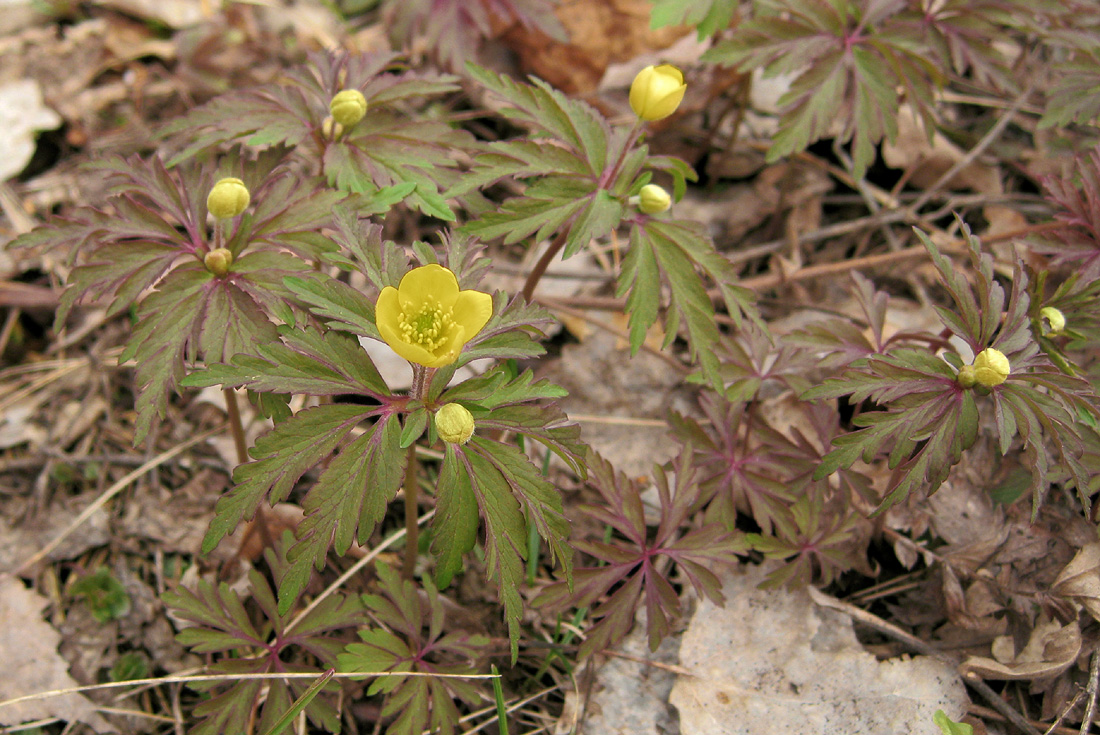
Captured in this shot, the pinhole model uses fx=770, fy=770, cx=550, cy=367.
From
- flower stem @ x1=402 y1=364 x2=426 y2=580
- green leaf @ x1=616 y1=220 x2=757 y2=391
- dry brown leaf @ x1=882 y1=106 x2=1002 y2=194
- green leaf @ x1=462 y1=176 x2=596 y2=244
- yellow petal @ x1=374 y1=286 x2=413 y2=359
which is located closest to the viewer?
yellow petal @ x1=374 y1=286 x2=413 y2=359

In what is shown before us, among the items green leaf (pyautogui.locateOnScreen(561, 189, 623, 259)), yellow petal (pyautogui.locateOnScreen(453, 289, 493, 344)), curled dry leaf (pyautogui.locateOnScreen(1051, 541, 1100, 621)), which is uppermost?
yellow petal (pyautogui.locateOnScreen(453, 289, 493, 344))

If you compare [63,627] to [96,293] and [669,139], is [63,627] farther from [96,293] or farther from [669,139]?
[669,139]

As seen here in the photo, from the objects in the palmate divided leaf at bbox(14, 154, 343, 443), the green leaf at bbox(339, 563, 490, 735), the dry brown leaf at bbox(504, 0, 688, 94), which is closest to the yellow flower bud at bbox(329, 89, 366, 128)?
the palmate divided leaf at bbox(14, 154, 343, 443)

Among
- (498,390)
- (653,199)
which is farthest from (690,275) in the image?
(498,390)

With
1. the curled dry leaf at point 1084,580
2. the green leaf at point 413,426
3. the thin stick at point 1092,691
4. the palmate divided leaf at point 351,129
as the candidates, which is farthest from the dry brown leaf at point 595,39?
the thin stick at point 1092,691

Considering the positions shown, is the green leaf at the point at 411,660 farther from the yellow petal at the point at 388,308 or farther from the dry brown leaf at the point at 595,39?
the dry brown leaf at the point at 595,39

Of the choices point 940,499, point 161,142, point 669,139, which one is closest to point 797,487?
point 940,499

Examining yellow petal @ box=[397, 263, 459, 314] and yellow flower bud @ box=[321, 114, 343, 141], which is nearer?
yellow petal @ box=[397, 263, 459, 314]

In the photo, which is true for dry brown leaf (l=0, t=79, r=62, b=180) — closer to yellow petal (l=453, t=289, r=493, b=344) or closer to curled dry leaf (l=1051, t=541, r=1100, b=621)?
yellow petal (l=453, t=289, r=493, b=344)
